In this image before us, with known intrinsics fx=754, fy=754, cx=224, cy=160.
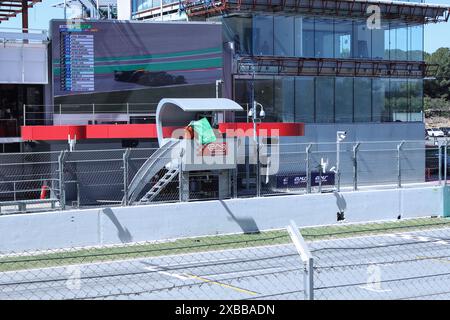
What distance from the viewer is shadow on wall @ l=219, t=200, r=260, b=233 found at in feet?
65.6

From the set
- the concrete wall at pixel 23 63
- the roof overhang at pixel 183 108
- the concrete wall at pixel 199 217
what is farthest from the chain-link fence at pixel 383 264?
the concrete wall at pixel 23 63

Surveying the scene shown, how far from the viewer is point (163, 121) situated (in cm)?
2923

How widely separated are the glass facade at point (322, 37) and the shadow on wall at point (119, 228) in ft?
69.3

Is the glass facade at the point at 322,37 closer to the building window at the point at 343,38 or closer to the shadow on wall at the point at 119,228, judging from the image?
the building window at the point at 343,38

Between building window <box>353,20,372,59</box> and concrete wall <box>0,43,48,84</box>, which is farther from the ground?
building window <box>353,20,372,59</box>

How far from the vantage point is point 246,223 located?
2019cm

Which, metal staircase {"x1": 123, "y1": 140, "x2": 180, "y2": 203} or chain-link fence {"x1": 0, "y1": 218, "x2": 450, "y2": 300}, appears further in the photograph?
metal staircase {"x1": 123, "y1": 140, "x2": 180, "y2": 203}

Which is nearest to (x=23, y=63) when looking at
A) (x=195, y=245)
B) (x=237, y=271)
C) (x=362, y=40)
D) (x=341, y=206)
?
(x=362, y=40)

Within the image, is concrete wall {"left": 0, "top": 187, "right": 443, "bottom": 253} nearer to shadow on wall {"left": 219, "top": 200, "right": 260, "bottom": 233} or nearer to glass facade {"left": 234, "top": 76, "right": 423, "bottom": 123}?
shadow on wall {"left": 219, "top": 200, "right": 260, "bottom": 233}

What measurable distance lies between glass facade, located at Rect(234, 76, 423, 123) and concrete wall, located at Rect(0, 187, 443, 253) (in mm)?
16522

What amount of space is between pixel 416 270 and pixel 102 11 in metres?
37.9

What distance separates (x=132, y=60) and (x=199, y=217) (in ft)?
57.9

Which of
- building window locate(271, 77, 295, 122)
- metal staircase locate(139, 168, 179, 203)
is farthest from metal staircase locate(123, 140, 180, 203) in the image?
building window locate(271, 77, 295, 122)

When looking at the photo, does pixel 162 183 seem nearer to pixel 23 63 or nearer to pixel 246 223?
pixel 246 223
